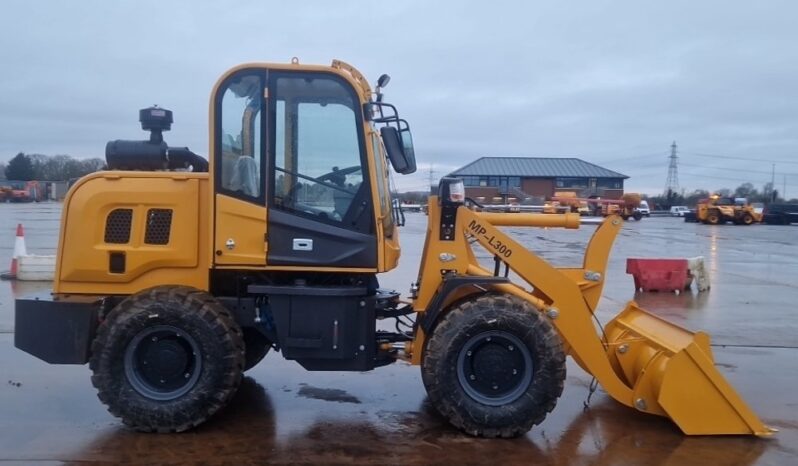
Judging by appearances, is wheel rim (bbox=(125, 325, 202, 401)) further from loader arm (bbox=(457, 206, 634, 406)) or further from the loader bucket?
the loader bucket

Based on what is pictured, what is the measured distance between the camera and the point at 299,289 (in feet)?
18.2

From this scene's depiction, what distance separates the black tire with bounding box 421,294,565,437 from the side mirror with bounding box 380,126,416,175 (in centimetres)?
114

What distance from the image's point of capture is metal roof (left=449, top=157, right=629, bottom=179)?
217 ft

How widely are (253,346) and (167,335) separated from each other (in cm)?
117

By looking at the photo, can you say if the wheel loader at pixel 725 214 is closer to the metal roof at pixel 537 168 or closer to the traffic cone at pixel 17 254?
the metal roof at pixel 537 168

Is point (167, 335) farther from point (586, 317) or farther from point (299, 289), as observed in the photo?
point (586, 317)

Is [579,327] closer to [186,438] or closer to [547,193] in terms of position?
[186,438]

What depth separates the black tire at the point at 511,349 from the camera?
538cm

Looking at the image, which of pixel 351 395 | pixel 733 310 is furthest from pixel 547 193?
pixel 351 395

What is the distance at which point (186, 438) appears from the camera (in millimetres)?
Answer: 5324

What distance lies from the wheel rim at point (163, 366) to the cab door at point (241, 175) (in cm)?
69

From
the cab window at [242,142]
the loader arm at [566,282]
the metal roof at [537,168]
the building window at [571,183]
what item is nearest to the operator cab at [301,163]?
the cab window at [242,142]

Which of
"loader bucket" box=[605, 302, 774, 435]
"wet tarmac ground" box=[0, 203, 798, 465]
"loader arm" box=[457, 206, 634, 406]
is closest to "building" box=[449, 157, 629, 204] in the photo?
"wet tarmac ground" box=[0, 203, 798, 465]

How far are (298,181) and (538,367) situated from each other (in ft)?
7.41
